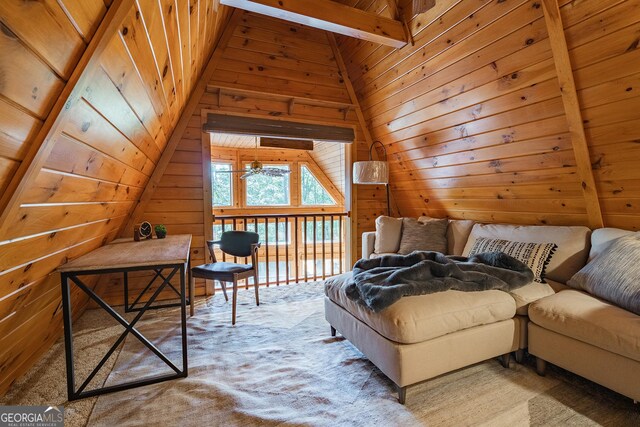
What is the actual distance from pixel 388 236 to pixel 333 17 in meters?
2.22

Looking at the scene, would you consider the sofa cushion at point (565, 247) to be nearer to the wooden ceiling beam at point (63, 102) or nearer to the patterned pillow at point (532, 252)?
the patterned pillow at point (532, 252)

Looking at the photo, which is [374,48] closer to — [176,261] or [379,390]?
[176,261]

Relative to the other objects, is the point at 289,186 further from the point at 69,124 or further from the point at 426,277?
the point at 69,124

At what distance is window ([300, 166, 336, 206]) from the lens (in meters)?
6.83

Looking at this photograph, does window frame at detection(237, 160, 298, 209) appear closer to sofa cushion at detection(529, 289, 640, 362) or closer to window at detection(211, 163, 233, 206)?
window at detection(211, 163, 233, 206)

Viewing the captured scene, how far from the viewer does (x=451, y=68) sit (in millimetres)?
2584

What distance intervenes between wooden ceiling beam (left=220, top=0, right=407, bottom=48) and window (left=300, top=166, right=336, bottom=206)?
424 cm

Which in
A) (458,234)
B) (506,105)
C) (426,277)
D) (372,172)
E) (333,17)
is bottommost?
(426,277)

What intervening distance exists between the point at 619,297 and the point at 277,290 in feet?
9.83

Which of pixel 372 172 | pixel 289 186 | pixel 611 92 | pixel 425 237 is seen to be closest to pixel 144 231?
pixel 372 172

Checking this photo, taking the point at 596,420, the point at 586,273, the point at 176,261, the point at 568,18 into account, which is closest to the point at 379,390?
the point at 596,420

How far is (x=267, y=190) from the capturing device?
6637 mm

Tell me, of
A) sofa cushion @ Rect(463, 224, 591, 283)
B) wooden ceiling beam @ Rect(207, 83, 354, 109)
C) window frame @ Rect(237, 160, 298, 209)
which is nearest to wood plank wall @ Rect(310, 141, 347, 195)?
window frame @ Rect(237, 160, 298, 209)

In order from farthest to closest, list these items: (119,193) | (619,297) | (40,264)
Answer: (119,193), (619,297), (40,264)
